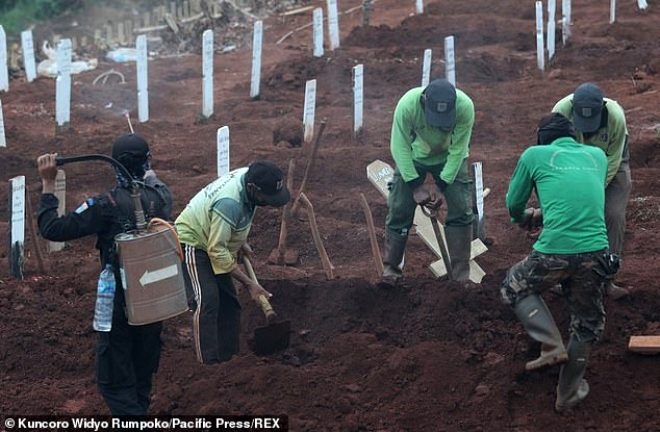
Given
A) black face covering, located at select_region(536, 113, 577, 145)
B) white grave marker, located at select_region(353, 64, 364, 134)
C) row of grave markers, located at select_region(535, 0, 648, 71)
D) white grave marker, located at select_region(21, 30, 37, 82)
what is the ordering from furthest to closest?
1. row of grave markers, located at select_region(535, 0, 648, 71)
2. white grave marker, located at select_region(21, 30, 37, 82)
3. white grave marker, located at select_region(353, 64, 364, 134)
4. black face covering, located at select_region(536, 113, 577, 145)

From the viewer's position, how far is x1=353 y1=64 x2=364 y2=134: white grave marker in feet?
48.1

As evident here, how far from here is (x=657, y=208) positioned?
11.5m

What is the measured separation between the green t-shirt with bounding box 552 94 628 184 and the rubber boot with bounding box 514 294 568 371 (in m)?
1.57

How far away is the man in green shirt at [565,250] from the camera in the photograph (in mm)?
6500

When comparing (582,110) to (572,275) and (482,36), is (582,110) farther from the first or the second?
(482,36)

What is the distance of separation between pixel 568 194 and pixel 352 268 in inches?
181

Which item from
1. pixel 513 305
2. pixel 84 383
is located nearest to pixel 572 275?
pixel 513 305

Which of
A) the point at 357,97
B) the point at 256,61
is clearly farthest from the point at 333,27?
the point at 357,97

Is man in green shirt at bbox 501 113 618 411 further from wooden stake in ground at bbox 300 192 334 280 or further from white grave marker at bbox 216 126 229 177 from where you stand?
white grave marker at bbox 216 126 229 177

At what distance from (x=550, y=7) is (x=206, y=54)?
6922 mm

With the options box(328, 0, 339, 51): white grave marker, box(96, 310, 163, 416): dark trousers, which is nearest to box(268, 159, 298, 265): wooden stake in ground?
box(96, 310, 163, 416): dark trousers

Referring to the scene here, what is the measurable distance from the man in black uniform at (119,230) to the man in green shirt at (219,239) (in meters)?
0.63

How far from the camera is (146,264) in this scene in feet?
21.2

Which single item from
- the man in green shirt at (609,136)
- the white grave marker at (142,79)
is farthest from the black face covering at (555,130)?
the white grave marker at (142,79)
